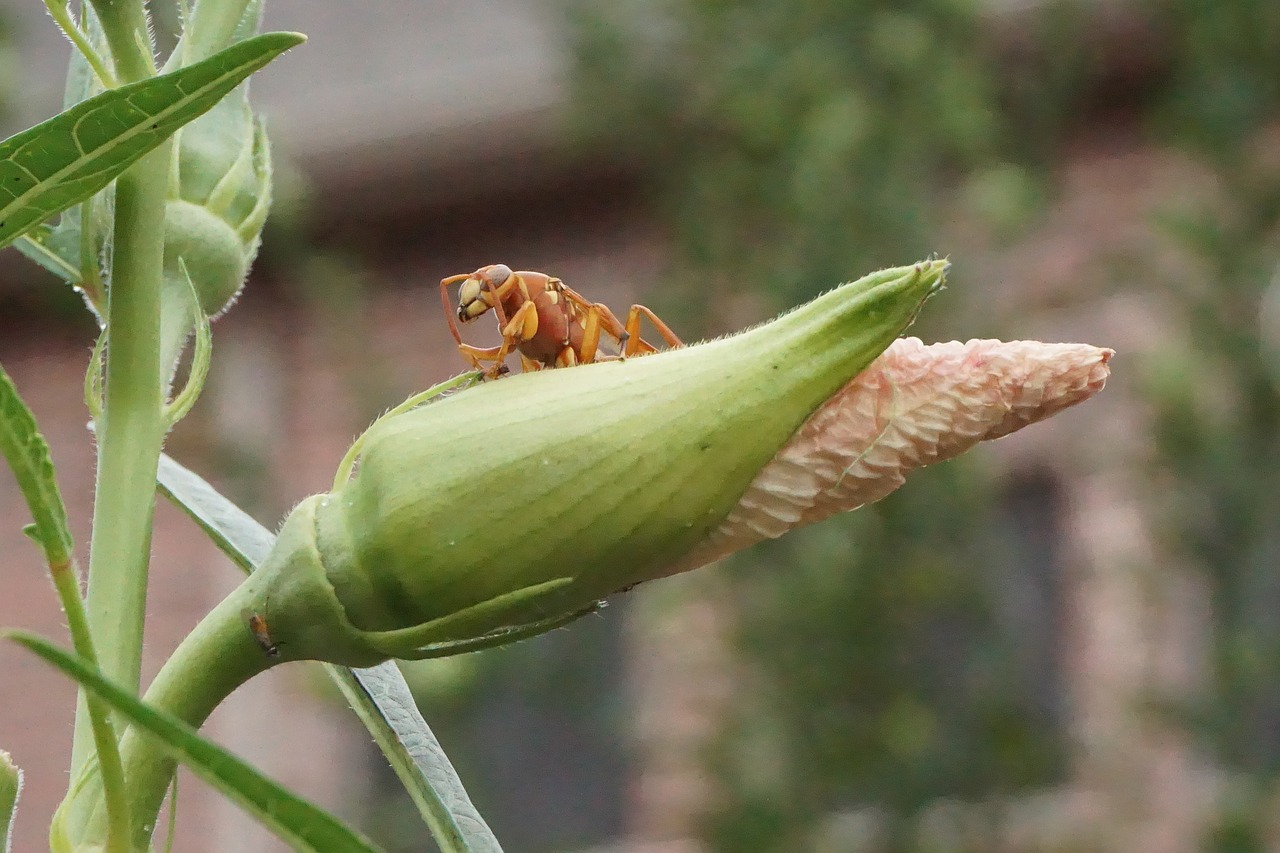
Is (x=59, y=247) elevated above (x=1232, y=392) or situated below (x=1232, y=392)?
below

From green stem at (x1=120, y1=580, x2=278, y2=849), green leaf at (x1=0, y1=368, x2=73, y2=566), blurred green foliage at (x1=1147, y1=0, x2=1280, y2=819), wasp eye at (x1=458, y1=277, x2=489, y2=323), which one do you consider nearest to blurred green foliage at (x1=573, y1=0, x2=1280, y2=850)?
blurred green foliage at (x1=1147, y1=0, x2=1280, y2=819)

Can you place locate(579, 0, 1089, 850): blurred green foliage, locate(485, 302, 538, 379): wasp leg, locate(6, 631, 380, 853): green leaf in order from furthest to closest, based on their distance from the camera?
locate(579, 0, 1089, 850): blurred green foliage → locate(485, 302, 538, 379): wasp leg → locate(6, 631, 380, 853): green leaf

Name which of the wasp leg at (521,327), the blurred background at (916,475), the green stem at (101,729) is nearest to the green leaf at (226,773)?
the green stem at (101,729)

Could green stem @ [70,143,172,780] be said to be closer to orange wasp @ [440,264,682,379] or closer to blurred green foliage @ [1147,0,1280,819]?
orange wasp @ [440,264,682,379]

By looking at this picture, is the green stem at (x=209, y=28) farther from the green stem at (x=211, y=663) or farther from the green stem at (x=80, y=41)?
the green stem at (x=211, y=663)

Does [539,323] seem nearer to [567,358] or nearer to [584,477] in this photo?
[567,358]

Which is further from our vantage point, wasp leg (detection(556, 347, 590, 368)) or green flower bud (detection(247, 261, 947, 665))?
wasp leg (detection(556, 347, 590, 368))

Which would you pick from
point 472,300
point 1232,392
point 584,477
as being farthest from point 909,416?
point 1232,392
